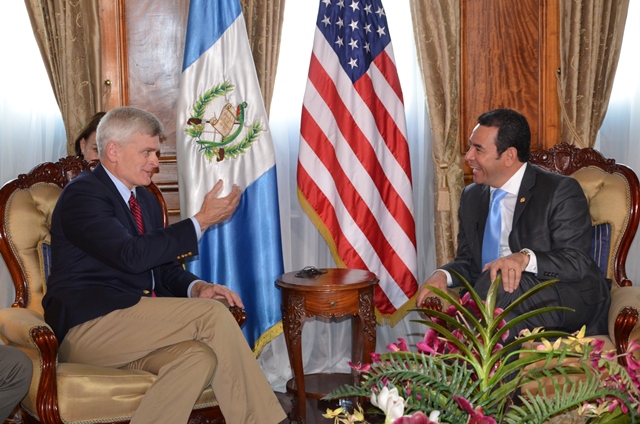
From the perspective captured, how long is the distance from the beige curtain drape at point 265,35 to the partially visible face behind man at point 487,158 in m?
1.51

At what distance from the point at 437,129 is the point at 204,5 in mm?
1582

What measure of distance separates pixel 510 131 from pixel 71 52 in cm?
259

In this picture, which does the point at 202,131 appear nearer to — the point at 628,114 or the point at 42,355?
the point at 42,355

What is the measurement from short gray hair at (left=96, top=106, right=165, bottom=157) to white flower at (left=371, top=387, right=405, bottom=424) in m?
2.26

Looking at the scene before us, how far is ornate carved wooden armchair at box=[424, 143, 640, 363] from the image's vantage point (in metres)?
3.66

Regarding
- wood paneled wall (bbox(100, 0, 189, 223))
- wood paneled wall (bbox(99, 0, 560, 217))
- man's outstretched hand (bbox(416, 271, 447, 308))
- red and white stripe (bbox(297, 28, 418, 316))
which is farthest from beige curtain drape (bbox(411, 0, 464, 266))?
wood paneled wall (bbox(100, 0, 189, 223))

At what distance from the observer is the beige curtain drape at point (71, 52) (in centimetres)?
448

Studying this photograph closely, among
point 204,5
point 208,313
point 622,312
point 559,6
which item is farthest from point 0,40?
point 622,312

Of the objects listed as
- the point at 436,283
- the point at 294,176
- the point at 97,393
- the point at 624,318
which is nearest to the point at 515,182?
the point at 436,283

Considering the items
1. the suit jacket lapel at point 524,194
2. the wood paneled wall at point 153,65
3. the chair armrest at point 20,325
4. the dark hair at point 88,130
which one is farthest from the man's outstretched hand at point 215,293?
the wood paneled wall at point 153,65

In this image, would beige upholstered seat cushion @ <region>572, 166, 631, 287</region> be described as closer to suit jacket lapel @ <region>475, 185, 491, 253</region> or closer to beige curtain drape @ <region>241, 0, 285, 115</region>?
suit jacket lapel @ <region>475, 185, 491, 253</region>

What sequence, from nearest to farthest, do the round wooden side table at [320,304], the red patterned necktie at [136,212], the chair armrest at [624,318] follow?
1. the chair armrest at [624,318]
2. the red patterned necktie at [136,212]
3. the round wooden side table at [320,304]

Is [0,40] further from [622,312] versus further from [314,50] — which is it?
[622,312]

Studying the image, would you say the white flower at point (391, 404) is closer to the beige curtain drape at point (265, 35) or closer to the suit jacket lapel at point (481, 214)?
the suit jacket lapel at point (481, 214)
